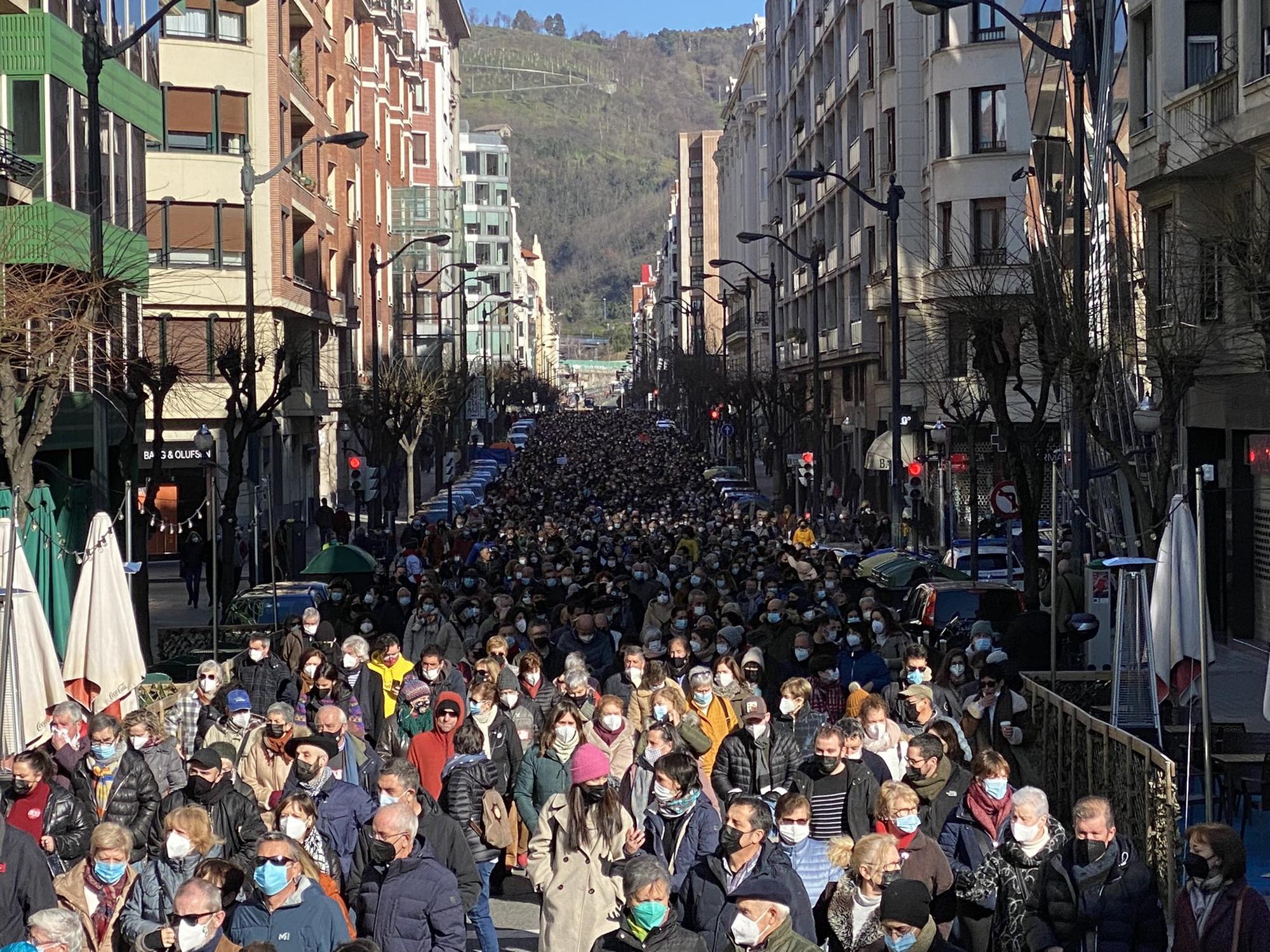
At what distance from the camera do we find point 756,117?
11306 cm

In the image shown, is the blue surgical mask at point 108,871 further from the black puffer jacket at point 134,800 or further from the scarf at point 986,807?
the scarf at point 986,807

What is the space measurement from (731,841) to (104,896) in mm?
2753

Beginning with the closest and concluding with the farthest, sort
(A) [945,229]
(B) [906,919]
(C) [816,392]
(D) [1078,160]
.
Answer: (B) [906,919] < (D) [1078,160] < (A) [945,229] < (C) [816,392]

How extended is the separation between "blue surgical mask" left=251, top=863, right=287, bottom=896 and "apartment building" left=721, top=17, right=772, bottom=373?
83716 millimetres

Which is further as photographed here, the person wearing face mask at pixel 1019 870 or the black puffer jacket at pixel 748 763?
the black puffer jacket at pixel 748 763

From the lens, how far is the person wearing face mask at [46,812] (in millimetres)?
10125

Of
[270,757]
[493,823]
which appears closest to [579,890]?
[493,823]

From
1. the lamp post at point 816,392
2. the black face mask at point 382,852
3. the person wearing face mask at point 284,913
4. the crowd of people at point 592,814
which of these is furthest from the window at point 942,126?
the person wearing face mask at point 284,913

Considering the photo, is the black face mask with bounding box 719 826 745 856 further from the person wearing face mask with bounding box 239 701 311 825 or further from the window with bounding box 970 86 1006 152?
the window with bounding box 970 86 1006 152

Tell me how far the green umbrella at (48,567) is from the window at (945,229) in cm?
3130

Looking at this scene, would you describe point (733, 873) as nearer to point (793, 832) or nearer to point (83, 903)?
point (793, 832)

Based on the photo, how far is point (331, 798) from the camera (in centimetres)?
1026

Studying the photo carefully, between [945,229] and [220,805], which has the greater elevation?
[945,229]

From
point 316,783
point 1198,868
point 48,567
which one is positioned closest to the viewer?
point 1198,868
